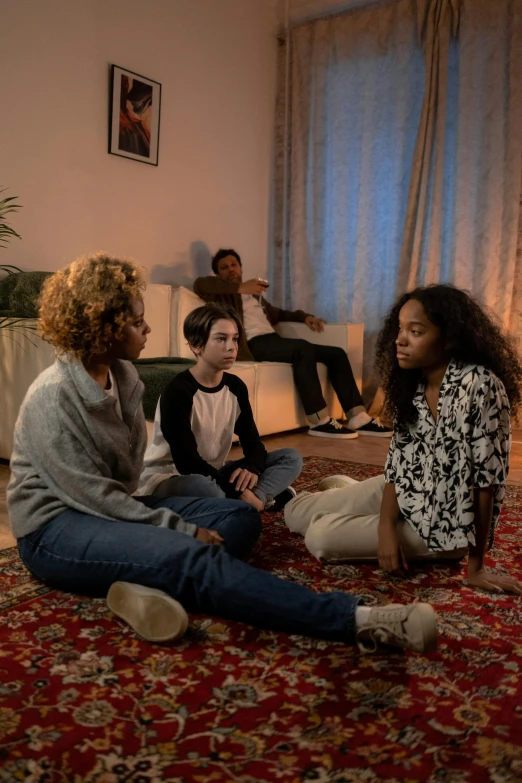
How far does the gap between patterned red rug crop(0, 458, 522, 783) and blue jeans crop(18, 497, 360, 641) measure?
0.05m

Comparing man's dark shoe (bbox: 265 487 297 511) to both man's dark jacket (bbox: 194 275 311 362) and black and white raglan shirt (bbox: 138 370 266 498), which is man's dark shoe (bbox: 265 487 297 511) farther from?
man's dark jacket (bbox: 194 275 311 362)

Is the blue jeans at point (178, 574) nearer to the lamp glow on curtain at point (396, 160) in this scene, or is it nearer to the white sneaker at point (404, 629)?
the white sneaker at point (404, 629)

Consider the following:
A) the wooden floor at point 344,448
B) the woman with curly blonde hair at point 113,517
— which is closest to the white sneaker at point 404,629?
the woman with curly blonde hair at point 113,517

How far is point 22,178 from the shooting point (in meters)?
3.50

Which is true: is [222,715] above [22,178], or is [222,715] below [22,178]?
below

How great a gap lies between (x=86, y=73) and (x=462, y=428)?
10.5 feet

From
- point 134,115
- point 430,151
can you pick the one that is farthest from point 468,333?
point 430,151

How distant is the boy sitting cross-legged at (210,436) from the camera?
2.00 m

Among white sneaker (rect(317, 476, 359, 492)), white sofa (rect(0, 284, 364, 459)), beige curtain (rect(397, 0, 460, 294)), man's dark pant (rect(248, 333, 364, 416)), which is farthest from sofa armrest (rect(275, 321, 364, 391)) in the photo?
white sneaker (rect(317, 476, 359, 492))

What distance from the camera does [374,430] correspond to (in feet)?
13.4

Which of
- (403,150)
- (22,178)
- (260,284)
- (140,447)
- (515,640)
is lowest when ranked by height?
(515,640)

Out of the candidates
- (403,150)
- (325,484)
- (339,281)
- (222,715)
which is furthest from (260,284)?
(222,715)

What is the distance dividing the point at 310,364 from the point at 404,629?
2.89 meters

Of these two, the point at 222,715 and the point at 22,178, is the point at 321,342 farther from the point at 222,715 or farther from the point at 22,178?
the point at 222,715
